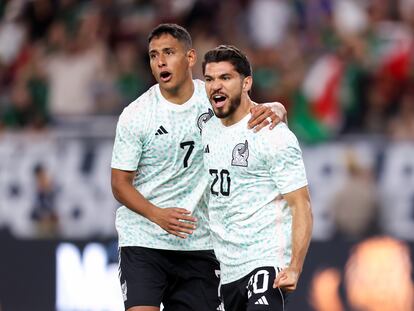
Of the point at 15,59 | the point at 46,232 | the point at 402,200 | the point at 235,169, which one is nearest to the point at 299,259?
the point at 235,169

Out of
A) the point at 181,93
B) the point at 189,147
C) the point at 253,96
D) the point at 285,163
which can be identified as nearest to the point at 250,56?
the point at 253,96

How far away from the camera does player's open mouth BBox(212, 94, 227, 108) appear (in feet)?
23.3

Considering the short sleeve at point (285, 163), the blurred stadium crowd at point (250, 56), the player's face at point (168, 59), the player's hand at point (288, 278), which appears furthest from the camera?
the blurred stadium crowd at point (250, 56)

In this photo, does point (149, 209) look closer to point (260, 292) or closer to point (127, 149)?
point (127, 149)

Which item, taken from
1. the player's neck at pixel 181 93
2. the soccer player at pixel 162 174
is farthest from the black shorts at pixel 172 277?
the player's neck at pixel 181 93

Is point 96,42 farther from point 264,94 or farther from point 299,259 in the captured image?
point 299,259

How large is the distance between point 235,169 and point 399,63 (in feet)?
18.5

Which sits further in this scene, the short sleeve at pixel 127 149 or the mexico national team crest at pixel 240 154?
the short sleeve at pixel 127 149

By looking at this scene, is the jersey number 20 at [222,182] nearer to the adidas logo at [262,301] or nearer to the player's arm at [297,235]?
the player's arm at [297,235]

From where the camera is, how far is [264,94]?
12469 millimetres

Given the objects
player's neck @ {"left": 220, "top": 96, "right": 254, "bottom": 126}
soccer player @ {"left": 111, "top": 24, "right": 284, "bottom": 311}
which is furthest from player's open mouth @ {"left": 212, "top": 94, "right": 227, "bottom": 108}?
soccer player @ {"left": 111, "top": 24, "right": 284, "bottom": 311}

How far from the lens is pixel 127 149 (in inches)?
303

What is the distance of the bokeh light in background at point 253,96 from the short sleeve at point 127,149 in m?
3.92

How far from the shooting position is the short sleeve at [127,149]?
7703 millimetres
